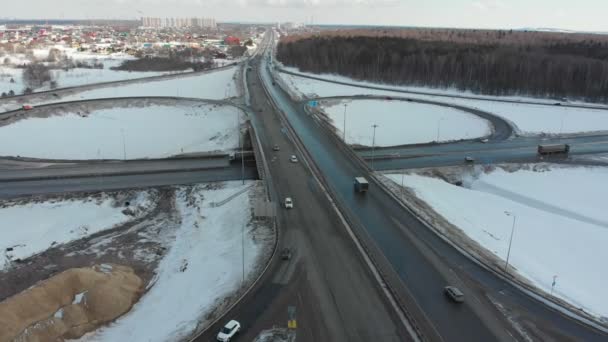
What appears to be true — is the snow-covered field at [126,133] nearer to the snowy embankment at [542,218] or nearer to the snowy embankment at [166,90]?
the snowy embankment at [166,90]

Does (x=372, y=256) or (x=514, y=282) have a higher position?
(x=372, y=256)

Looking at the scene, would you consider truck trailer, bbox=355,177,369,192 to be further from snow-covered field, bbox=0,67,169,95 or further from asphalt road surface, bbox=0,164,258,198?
snow-covered field, bbox=0,67,169,95

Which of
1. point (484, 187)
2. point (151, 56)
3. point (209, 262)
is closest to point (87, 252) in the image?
point (209, 262)

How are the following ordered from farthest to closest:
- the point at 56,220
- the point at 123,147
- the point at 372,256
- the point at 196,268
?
the point at 123,147 < the point at 56,220 < the point at 196,268 < the point at 372,256

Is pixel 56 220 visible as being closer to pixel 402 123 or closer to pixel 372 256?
pixel 372 256

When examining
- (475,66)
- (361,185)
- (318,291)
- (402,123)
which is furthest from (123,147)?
(475,66)

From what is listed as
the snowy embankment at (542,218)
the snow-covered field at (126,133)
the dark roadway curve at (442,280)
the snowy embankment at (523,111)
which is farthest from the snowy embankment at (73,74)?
the snowy embankment at (542,218)
